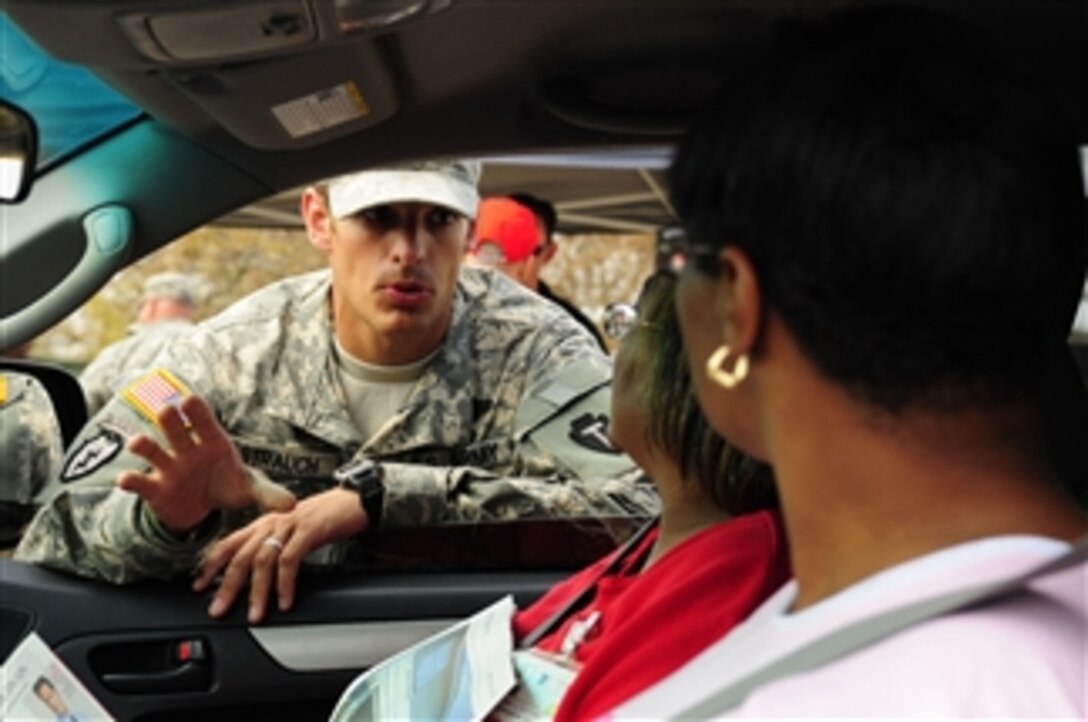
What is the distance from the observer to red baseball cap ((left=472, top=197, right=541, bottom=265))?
4812 millimetres

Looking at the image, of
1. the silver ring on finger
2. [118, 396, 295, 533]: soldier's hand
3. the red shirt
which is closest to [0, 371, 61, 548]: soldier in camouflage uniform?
[118, 396, 295, 533]: soldier's hand

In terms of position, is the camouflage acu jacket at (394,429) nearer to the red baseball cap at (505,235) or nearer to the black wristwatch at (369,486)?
the black wristwatch at (369,486)

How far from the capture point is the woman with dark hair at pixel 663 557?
157 centimetres

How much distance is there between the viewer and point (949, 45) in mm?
1167

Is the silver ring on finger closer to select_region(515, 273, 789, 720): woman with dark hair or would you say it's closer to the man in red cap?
select_region(515, 273, 789, 720): woman with dark hair

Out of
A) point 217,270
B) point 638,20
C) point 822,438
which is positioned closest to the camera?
point 822,438

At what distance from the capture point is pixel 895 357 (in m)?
1.07

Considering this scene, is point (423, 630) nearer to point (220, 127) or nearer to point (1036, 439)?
point (220, 127)

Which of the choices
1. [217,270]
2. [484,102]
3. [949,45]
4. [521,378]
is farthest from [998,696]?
[217,270]

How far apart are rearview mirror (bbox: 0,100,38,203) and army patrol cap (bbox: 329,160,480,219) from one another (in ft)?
2.61

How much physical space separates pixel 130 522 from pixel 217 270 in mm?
12126

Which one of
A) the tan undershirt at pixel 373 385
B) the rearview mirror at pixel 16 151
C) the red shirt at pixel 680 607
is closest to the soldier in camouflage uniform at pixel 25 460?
the tan undershirt at pixel 373 385

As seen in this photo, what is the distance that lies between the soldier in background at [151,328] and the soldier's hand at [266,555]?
1.98m

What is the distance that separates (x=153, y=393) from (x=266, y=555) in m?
0.32
